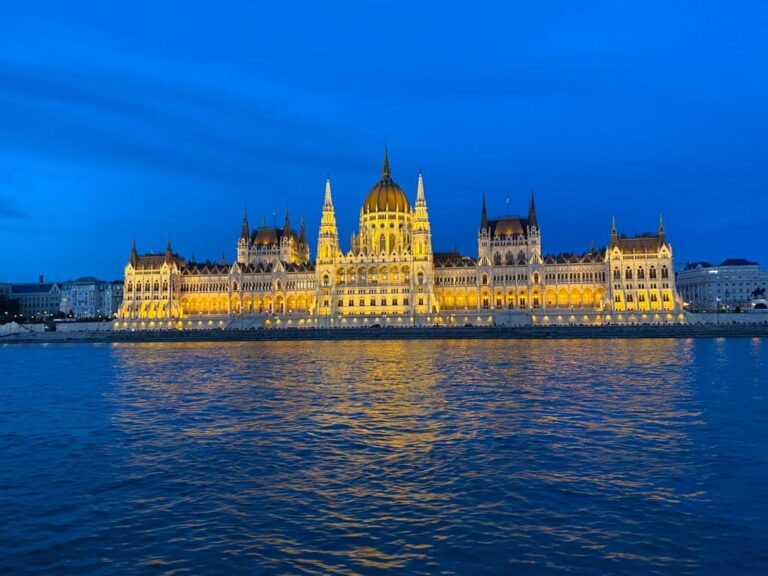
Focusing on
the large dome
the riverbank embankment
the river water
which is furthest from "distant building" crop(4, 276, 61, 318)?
the river water

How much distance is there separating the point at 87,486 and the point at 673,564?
13646 mm

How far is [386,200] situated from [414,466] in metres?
121

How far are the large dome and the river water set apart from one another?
4078 inches

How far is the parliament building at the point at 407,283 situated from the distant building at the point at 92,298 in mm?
53908

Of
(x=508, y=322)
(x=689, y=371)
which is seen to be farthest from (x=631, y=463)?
(x=508, y=322)

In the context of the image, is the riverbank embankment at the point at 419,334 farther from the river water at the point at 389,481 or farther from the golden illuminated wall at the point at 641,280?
the river water at the point at 389,481

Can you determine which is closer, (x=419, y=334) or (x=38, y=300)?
(x=419, y=334)

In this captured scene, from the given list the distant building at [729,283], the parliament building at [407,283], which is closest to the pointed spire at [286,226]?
the parliament building at [407,283]

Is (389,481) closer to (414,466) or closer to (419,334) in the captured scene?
(414,466)

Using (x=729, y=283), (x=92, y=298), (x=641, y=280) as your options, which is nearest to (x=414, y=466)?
(x=641, y=280)

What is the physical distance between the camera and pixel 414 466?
18.4m

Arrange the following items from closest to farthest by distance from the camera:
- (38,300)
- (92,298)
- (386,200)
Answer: (386,200)
(92,298)
(38,300)

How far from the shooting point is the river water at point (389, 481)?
39.6 ft

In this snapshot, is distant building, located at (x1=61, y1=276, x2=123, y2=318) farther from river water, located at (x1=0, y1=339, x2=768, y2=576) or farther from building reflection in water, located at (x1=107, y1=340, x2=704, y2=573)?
river water, located at (x1=0, y1=339, x2=768, y2=576)
